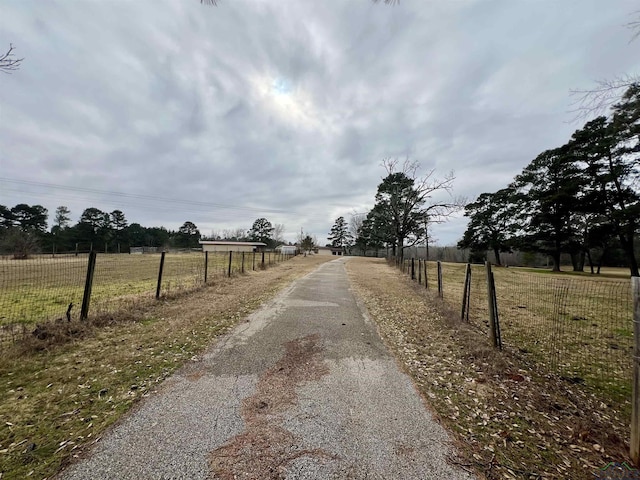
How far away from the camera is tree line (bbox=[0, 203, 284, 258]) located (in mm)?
43641

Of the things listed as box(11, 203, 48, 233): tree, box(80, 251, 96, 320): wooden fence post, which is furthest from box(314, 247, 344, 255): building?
box(80, 251, 96, 320): wooden fence post

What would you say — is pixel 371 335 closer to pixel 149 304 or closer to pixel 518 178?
pixel 149 304

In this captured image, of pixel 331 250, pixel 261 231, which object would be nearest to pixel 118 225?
pixel 261 231

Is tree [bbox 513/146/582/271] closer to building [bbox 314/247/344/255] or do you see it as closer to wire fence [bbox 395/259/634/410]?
wire fence [bbox 395/259/634/410]

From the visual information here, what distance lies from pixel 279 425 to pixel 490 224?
145 ft

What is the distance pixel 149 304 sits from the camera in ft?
22.5

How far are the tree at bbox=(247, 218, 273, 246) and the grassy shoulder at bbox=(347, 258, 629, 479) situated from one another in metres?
88.9

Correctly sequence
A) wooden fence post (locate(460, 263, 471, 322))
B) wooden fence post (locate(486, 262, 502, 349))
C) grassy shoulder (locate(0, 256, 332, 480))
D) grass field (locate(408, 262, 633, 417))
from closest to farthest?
grassy shoulder (locate(0, 256, 332, 480)), grass field (locate(408, 262, 633, 417)), wooden fence post (locate(486, 262, 502, 349)), wooden fence post (locate(460, 263, 471, 322))

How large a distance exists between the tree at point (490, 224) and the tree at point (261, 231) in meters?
64.4

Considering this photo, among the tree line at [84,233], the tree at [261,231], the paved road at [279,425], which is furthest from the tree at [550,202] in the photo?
the tree at [261,231]

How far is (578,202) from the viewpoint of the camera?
78.4 ft

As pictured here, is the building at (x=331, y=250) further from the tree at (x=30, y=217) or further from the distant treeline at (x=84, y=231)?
the tree at (x=30, y=217)

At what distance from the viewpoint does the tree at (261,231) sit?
9219 cm

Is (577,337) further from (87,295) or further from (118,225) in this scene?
(118,225)
